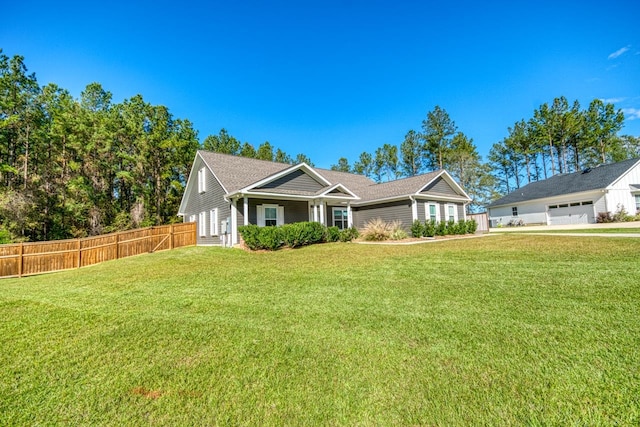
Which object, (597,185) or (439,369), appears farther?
(597,185)

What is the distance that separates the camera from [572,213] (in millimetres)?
25219

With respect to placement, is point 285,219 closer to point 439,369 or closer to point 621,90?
point 439,369

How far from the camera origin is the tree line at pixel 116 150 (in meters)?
22.2

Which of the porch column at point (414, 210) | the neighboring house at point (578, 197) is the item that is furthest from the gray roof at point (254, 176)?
the neighboring house at point (578, 197)

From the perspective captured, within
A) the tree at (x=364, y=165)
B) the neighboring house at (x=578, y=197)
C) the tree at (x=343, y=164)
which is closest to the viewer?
the neighboring house at (x=578, y=197)

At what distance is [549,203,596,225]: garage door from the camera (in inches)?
935

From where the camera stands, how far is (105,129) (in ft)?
83.4

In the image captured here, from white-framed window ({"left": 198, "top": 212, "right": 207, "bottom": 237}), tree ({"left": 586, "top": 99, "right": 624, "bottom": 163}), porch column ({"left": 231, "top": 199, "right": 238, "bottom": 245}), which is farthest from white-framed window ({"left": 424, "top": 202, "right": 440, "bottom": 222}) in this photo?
tree ({"left": 586, "top": 99, "right": 624, "bottom": 163})

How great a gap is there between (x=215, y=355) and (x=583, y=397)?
356 centimetres

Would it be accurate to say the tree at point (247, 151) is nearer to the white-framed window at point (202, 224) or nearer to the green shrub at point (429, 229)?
the white-framed window at point (202, 224)

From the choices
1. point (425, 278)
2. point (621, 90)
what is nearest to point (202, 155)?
point (425, 278)

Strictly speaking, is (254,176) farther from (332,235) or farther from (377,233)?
(377,233)

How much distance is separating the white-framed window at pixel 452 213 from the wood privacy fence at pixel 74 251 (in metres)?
17.9

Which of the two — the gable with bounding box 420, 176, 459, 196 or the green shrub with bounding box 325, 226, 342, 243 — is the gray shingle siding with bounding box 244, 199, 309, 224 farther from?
the gable with bounding box 420, 176, 459, 196
